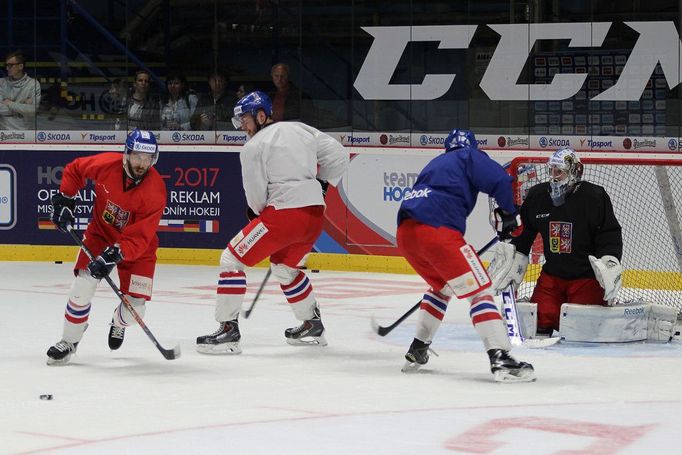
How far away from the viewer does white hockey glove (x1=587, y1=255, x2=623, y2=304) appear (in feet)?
24.3

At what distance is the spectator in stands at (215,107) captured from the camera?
12477mm

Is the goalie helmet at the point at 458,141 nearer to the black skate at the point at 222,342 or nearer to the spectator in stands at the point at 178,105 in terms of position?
the black skate at the point at 222,342

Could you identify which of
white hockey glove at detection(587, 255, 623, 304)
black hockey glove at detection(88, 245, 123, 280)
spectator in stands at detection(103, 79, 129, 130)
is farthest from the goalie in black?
spectator in stands at detection(103, 79, 129, 130)

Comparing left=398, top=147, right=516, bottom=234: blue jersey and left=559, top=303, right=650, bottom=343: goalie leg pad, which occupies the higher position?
left=398, top=147, right=516, bottom=234: blue jersey

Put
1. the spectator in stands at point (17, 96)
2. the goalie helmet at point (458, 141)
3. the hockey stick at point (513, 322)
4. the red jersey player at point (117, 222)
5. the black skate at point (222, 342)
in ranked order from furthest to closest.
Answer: the spectator in stands at point (17, 96) → the hockey stick at point (513, 322) → the black skate at point (222, 342) → the red jersey player at point (117, 222) → the goalie helmet at point (458, 141)

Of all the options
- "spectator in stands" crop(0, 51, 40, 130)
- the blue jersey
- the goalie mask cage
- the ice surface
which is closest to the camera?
the ice surface

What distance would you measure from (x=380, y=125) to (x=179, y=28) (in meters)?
2.07

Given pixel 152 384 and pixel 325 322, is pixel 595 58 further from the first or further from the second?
pixel 152 384

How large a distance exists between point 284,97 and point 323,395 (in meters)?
6.57

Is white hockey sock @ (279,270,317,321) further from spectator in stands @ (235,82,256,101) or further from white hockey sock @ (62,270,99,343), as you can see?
spectator in stands @ (235,82,256,101)

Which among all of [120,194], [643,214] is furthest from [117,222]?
[643,214]

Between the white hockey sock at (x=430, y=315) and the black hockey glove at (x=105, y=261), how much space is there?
1.43 meters

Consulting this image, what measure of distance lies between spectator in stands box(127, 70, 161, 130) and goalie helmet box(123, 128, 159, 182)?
5701 mm

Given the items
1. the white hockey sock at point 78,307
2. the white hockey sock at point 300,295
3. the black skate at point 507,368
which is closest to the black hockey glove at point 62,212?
the white hockey sock at point 78,307
